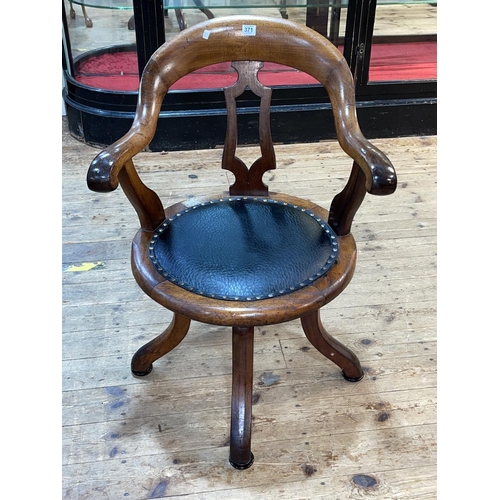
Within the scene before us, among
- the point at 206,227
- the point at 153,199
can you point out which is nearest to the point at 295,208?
the point at 206,227

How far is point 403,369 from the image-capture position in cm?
174

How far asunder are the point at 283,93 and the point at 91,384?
1690mm

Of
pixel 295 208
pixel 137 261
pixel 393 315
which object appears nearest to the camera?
pixel 137 261

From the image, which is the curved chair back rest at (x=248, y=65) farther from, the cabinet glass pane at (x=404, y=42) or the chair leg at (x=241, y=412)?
the cabinet glass pane at (x=404, y=42)

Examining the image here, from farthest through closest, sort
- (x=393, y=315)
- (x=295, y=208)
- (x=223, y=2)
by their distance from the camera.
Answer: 1. (x=223, y=2)
2. (x=393, y=315)
3. (x=295, y=208)

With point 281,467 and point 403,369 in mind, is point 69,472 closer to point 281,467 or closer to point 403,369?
point 281,467

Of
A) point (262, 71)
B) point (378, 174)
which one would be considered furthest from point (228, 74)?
point (378, 174)

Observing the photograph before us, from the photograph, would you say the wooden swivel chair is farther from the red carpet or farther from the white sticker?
the red carpet

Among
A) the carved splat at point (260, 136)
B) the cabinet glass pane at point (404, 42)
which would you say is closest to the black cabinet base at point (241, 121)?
the cabinet glass pane at point (404, 42)

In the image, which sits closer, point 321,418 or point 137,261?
point 137,261

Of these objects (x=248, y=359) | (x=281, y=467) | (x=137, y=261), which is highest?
(x=137, y=261)

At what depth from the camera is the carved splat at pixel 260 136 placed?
1.50 m

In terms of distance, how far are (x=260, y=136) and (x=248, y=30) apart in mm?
258

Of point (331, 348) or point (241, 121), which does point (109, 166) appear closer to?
point (331, 348)
